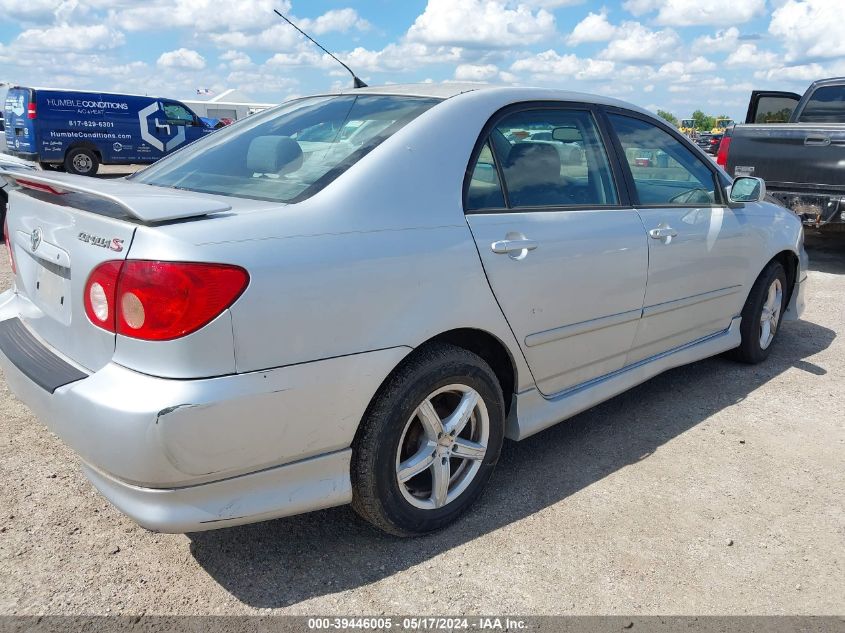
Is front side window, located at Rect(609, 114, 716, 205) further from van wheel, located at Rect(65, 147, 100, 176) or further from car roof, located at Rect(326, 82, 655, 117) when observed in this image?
van wheel, located at Rect(65, 147, 100, 176)

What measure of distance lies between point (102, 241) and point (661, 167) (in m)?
2.87

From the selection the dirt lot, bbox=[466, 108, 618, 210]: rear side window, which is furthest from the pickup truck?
bbox=[466, 108, 618, 210]: rear side window

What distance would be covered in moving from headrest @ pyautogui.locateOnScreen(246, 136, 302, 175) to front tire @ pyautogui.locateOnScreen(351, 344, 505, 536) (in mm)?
858

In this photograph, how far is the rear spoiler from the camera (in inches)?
76.2

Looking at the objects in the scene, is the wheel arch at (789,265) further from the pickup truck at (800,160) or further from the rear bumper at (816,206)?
the pickup truck at (800,160)

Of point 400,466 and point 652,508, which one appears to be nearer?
point 400,466

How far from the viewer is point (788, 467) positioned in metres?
3.26

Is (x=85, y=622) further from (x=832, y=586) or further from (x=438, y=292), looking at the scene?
(x=832, y=586)

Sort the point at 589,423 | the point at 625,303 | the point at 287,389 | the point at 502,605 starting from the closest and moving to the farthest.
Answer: the point at 287,389
the point at 502,605
the point at 625,303
the point at 589,423

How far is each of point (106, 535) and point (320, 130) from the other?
1.74m

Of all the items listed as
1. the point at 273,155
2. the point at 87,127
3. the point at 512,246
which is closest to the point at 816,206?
the point at 512,246

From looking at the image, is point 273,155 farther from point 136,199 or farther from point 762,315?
point 762,315

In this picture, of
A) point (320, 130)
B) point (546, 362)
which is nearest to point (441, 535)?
point (546, 362)

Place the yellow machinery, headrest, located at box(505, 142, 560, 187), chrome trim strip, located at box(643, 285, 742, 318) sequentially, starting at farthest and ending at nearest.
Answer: the yellow machinery
chrome trim strip, located at box(643, 285, 742, 318)
headrest, located at box(505, 142, 560, 187)
